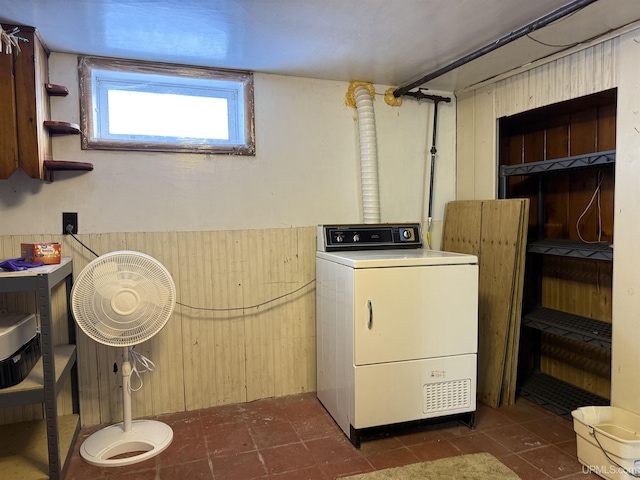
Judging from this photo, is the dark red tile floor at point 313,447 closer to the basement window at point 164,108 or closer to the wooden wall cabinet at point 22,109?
the wooden wall cabinet at point 22,109

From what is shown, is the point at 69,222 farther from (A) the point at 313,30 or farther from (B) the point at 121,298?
(A) the point at 313,30

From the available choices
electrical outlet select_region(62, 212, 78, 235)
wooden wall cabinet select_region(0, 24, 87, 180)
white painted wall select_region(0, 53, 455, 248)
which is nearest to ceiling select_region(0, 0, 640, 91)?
wooden wall cabinet select_region(0, 24, 87, 180)

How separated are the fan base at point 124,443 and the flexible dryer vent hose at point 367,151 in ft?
5.87

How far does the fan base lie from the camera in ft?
7.02

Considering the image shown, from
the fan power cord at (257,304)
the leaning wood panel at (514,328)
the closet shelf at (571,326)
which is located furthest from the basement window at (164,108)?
the closet shelf at (571,326)

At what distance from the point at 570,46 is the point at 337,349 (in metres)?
2.10

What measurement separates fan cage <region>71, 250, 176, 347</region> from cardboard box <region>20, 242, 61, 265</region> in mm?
205

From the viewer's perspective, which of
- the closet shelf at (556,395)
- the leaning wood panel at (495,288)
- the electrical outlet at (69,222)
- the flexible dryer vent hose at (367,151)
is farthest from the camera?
the flexible dryer vent hose at (367,151)

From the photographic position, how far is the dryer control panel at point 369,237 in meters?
2.77

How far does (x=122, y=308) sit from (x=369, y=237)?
1526 millimetres

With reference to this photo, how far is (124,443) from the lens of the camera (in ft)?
7.33

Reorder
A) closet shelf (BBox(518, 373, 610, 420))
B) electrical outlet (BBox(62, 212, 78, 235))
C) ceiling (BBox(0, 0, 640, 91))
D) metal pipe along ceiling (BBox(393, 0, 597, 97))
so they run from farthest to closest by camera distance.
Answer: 1. closet shelf (BBox(518, 373, 610, 420))
2. electrical outlet (BBox(62, 212, 78, 235))
3. ceiling (BBox(0, 0, 640, 91))
4. metal pipe along ceiling (BBox(393, 0, 597, 97))

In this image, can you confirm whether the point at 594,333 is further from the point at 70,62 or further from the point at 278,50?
the point at 70,62

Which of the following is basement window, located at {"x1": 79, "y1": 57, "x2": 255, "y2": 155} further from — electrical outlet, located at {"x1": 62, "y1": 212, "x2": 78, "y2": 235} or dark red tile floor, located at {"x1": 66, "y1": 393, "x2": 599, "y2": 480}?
dark red tile floor, located at {"x1": 66, "y1": 393, "x2": 599, "y2": 480}
